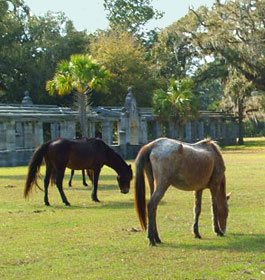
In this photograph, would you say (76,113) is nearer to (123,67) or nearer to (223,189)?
(123,67)

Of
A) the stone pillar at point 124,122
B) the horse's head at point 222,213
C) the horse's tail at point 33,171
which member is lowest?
the horse's head at point 222,213

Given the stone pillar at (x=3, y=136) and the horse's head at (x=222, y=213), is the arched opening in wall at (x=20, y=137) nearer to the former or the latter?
the stone pillar at (x=3, y=136)

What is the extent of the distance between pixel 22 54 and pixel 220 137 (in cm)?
2346

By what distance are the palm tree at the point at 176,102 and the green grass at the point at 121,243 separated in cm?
3753

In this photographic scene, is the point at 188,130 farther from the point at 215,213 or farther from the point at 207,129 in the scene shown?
the point at 215,213

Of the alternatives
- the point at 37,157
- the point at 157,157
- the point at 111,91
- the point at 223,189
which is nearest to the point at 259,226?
the point at 223,189

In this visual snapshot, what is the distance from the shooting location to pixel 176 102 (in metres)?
55.3

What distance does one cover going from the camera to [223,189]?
11.8 m

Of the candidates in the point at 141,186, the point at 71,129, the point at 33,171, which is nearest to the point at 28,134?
the point at 71,129

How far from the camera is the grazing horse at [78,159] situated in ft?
56.4

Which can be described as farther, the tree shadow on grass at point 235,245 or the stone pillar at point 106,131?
the stone pillar at point 106,131

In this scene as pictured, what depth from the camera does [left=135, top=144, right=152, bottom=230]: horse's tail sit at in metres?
10.6

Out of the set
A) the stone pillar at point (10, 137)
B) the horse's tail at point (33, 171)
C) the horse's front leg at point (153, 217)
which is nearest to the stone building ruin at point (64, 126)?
the stone pillar at point (10, 137)

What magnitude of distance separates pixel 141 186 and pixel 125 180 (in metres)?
6.65
